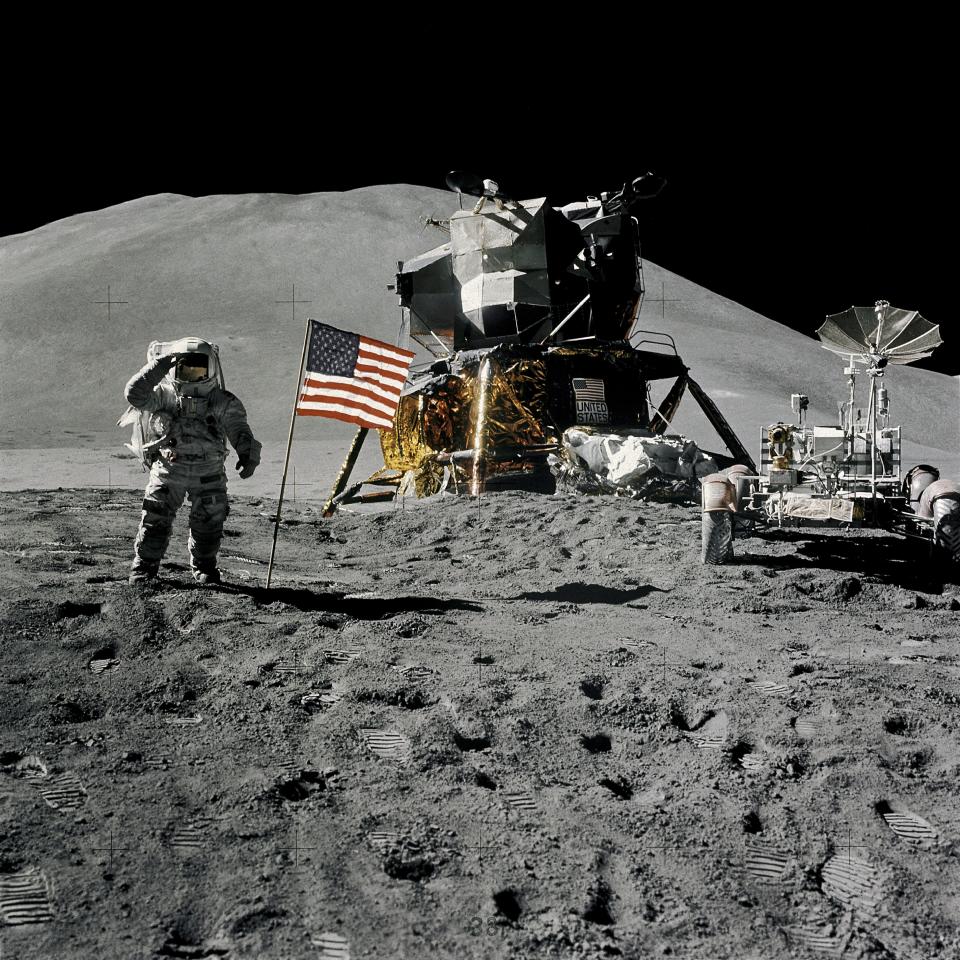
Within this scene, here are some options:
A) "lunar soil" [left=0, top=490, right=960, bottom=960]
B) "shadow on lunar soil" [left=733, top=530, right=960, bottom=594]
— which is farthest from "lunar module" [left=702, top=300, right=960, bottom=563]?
"lunar soil" [left=0, top=490, right=960, bottom=960]

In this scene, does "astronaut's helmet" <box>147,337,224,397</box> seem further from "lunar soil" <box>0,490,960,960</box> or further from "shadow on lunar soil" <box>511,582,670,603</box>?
"shadow on lunar soil" <box>511,582,670,603</box>

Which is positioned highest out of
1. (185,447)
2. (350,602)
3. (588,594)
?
(185,447)

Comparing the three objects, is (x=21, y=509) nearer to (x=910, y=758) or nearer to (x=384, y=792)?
(x=384, y=792)

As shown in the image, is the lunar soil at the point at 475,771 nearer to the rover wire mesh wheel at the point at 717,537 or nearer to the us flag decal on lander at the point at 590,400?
the rover wire mesh wheel at the point at 717,537

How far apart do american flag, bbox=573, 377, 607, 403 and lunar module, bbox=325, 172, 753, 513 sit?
13mm

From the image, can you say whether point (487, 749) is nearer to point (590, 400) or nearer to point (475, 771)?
point (475, 771)

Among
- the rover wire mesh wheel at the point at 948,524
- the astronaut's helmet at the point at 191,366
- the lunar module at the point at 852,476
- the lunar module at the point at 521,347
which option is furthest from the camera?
the lunar module at the point at 521,347

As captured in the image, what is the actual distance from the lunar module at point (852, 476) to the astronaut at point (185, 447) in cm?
272

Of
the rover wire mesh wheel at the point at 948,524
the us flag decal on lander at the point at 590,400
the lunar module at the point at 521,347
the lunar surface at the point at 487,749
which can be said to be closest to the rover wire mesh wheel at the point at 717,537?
the lunar surface at the point at 487,749

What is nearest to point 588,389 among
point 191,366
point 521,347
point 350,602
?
point 521,347

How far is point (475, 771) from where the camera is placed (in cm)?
245

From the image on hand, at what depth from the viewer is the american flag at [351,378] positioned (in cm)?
493

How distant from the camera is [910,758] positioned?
100 inches

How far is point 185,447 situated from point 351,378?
1156mm
